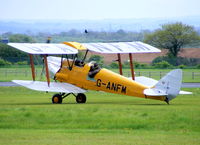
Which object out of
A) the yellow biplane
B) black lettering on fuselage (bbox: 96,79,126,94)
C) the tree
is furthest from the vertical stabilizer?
the tree

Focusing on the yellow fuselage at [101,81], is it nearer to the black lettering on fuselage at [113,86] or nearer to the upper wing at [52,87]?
the black lettering on fuselage at [113,86]

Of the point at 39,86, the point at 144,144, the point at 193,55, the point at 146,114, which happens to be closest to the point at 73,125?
the point at 146,114

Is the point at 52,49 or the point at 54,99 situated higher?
the point at 52,49

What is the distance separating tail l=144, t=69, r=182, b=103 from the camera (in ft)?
87.9

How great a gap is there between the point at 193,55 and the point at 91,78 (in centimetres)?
6782

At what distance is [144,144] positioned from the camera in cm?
1775

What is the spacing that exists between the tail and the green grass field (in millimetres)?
567

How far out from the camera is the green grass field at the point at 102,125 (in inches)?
730

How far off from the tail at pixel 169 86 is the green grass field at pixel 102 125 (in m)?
0.57

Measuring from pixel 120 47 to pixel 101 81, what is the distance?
11.6 ft

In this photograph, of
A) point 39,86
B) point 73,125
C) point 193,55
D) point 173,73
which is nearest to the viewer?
point 73,125

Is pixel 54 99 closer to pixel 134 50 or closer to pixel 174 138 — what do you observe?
pixel 134 50

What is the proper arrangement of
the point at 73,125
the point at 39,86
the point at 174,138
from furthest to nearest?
1. the point at 39,86
2. the point at 73,125
3. the point at 174,138

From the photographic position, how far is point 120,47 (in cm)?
3294
